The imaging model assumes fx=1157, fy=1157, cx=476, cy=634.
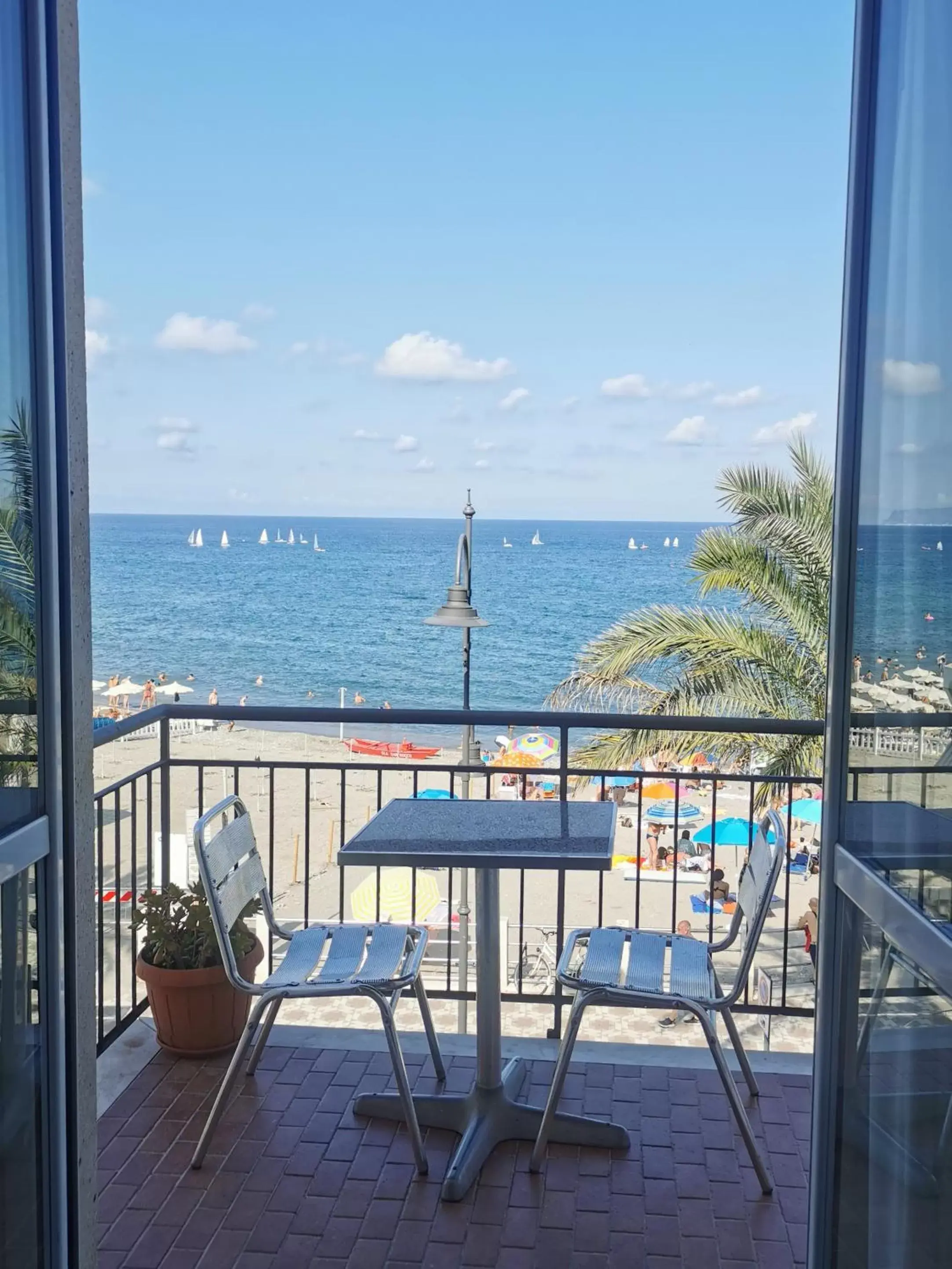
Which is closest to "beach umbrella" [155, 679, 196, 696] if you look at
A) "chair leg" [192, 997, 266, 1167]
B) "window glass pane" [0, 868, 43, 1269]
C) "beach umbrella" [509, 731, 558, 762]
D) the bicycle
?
"beach umbrella" [509, 731, 558, 762]

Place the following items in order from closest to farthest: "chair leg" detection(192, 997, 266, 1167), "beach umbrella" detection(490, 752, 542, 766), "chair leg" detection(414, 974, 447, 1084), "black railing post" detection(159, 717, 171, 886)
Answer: "chair leg" detection(192, 997, 266, 1167) → "chair leg" detection(414, 974, 447, 1084) → "black railing post" detection(159, 717, 171, 886) → "beach umbrella" detection(490, 752, 542, 766)

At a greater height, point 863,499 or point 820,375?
point 820,375

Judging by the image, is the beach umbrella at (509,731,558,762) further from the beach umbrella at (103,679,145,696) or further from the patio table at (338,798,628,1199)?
the patio table at (338,798,628,1199)

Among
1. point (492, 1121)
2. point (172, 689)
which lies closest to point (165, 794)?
point (492, 1121)

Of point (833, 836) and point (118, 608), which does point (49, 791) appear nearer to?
point (833, 836)

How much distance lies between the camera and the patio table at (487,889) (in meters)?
2.57

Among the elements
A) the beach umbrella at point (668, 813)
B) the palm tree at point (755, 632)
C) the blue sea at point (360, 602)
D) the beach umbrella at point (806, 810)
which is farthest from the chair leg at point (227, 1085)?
the blue sea at point (360, 602)

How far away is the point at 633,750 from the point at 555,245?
100 feet

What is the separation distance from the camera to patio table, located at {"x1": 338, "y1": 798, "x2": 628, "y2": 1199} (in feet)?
8.44

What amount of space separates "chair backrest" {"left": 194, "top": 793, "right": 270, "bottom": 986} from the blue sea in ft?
103

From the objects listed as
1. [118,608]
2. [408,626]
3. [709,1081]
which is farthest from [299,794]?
[709,1081]

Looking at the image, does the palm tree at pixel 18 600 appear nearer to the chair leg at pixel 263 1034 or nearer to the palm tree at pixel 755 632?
the chair leg at pixel 263 1034

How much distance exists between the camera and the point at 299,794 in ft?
86.3

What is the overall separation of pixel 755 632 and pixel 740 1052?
762 cm
